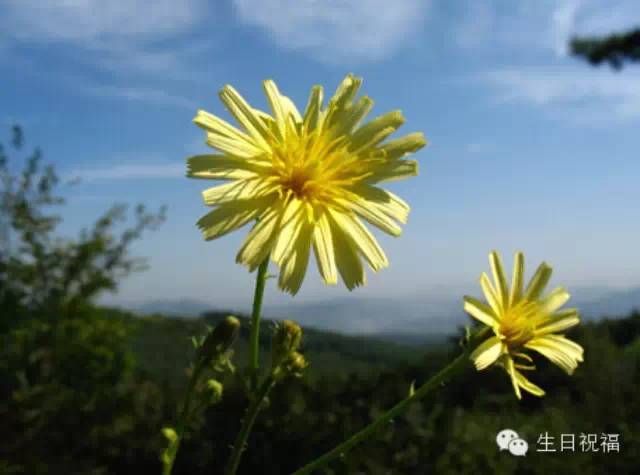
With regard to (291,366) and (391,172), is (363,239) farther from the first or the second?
(291,366)

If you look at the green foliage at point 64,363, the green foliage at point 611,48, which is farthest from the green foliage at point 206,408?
the green foliage at point 611,48

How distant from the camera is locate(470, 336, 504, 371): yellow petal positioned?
165 centimetres

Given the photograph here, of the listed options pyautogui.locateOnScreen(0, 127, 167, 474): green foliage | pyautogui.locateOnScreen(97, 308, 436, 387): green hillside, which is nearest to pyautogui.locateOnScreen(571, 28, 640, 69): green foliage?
pyautogui.locateOnScreen(97, 308, 436, 387): green hillside

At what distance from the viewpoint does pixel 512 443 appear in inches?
183

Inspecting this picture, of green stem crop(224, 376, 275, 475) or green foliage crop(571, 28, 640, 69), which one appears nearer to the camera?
green stem crop(224, 376, 275, 475)

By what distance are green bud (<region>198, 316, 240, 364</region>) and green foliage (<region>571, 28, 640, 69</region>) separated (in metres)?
18.8

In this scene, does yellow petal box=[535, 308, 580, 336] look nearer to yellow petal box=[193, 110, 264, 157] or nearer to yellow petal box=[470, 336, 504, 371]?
yellow petal box=[470, 336, 504, 371]

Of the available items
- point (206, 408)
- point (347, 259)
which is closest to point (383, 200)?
point (347, 259)

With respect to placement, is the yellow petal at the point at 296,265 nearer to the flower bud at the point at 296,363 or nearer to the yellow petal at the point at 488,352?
the flower bud at the point at 296,363

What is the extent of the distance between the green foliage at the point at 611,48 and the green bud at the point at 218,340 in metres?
18.8

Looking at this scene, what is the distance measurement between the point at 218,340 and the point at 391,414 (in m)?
0.45

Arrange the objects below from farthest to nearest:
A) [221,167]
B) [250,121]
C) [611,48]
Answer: [611,48] → [250,121] → [221,167]

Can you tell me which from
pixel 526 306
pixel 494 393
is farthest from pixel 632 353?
pixel 526 306

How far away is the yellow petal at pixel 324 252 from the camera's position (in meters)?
1.64
